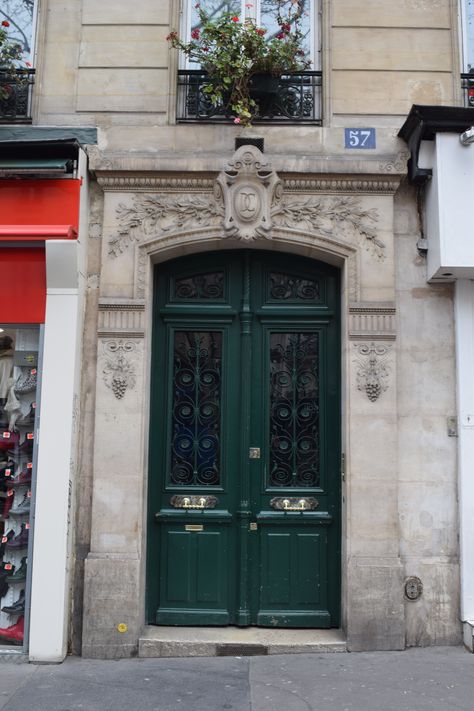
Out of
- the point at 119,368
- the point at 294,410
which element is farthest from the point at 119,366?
the point at 294,410

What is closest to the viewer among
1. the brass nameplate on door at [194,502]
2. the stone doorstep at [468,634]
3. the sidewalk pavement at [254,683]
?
the sidewalk pavement at [254,683]

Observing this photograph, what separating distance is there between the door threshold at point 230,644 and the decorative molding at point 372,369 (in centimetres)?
222

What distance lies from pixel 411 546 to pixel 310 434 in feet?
4.49

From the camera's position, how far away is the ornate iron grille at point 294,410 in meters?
6.40

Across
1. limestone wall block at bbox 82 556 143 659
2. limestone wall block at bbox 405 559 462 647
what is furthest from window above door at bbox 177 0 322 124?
limestone wall block at bbox 405 559 462 647

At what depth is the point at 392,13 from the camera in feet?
21.4

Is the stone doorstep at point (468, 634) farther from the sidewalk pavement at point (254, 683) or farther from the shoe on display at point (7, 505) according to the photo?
the shoe on display at point (7, 505)

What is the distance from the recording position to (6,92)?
6.47m

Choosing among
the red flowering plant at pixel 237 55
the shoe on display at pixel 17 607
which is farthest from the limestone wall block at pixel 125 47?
the shoe on display at pixel 17 607

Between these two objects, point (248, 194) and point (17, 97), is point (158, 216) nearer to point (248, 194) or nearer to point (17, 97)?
point (248, 194)

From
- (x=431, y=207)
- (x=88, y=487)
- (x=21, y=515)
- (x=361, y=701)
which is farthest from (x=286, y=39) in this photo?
(x=361, y=701)

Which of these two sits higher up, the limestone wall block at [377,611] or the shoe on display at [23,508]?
the shoe on display at [23,508]

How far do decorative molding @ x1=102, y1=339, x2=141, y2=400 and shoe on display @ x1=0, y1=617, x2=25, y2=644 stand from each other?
86.2 inches

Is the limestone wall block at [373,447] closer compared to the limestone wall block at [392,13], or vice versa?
the limestone wall block at [373,447]
